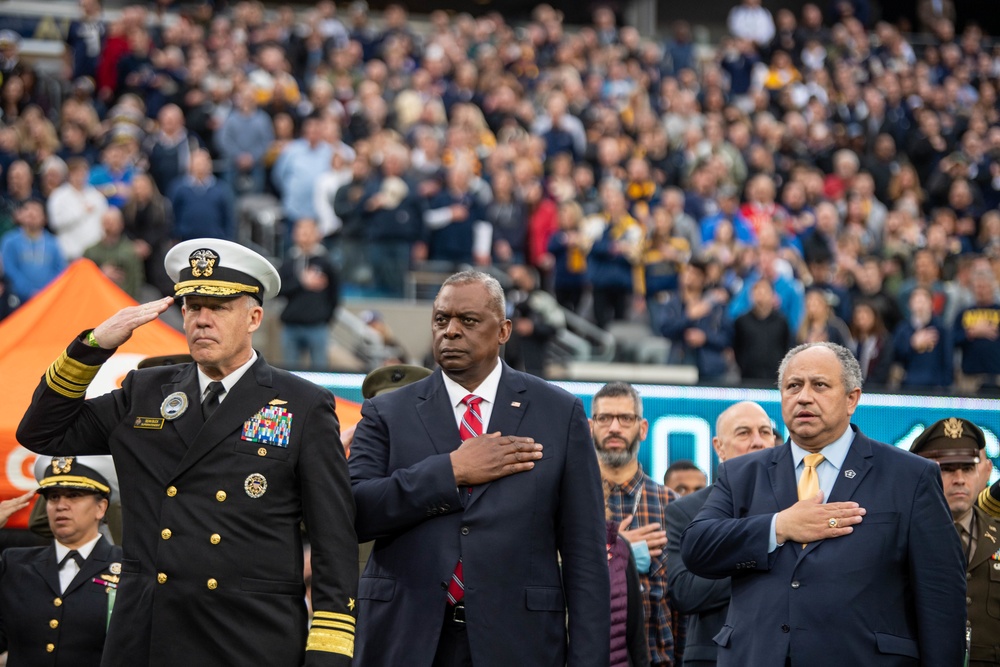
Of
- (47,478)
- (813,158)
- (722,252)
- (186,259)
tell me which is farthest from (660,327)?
(186,259)

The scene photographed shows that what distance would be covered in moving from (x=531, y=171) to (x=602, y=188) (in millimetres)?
929

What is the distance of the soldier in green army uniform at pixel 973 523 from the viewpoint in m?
6.61

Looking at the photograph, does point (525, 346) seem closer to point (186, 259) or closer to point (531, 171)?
point (531, 171)

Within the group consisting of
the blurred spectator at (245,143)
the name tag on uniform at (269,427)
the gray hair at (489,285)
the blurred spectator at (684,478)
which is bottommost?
the blurred spectator at (684,478)

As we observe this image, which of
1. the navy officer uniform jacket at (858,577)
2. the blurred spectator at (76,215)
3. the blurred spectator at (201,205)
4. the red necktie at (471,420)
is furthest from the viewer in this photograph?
the blurred spectator at (201,205)

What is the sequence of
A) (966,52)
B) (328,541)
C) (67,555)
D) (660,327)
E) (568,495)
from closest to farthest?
(328,541), (568,495), (67,555), (660,327), (966,52)

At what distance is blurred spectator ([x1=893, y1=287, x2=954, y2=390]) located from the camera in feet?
47.0

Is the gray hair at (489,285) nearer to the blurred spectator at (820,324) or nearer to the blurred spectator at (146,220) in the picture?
the blurred spectator at (820,324)

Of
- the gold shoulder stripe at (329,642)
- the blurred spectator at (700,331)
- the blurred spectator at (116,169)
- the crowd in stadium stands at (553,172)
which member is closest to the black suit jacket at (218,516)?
the gold shoulder stripe at (329,642)

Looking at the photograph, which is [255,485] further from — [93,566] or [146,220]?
[146,220]

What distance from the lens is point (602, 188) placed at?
17828 millimetres

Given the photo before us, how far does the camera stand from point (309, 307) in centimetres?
1459

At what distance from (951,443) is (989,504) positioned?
2.29 ft

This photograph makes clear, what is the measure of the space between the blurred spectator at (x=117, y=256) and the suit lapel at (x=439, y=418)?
9324 millimetres
